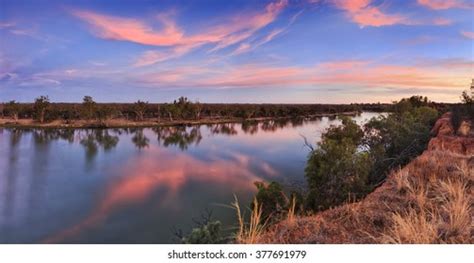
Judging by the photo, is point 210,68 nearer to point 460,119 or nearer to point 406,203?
point 406,203

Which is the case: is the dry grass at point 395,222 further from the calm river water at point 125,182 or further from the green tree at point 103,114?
the green tree at point 103,114

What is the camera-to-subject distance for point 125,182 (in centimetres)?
1312

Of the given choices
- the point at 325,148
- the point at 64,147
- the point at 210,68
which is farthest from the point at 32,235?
the point at 64,147

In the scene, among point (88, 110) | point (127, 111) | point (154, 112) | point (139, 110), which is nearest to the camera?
point (88, 110)

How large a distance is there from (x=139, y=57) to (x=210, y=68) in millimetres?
1249

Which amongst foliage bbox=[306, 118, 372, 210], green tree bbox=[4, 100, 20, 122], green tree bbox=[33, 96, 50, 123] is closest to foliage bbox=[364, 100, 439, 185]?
foliage bbox=[306, 118, 372, 210]

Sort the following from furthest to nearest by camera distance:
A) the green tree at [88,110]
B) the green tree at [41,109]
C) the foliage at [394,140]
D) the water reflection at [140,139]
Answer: the green tree at [88,110] < the green tree at [41,109] < the water reflection at [140,139] < the foliage at [394,140]

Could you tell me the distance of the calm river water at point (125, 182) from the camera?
867cm

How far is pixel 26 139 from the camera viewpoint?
2286 cm

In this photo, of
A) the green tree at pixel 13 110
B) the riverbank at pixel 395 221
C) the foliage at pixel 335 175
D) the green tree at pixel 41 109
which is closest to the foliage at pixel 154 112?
the green tree at pixel 41 109

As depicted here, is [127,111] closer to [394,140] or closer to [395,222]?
[394,140]

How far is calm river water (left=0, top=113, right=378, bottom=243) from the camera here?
867 cm

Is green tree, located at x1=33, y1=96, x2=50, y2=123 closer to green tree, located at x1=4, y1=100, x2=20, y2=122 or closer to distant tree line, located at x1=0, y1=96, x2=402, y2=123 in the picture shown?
distant tree line, located at x1=0, y1=96, x2=402, y2=123

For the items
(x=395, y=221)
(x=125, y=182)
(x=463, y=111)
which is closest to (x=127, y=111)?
(x=125, y=182)
